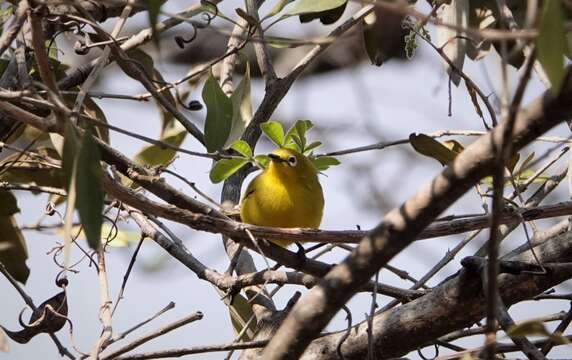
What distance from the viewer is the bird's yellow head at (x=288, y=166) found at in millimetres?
3699

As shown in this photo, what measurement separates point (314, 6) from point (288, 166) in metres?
1.44

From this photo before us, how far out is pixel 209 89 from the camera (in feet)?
7.43

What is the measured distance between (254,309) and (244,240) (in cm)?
62

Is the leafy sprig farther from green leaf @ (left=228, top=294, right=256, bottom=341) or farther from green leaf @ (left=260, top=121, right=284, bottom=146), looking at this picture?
green leaf @ (left=228, top=294, right=256, bottom=341)

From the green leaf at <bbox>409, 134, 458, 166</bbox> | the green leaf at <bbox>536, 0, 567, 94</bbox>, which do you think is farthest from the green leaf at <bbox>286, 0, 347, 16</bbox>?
the green leaf at <bbox>536, 0, 567, 94</bbox>

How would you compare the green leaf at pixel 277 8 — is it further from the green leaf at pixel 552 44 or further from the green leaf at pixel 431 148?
the green leaf at pixel 552 44

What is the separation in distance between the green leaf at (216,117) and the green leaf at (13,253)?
2.31 feet

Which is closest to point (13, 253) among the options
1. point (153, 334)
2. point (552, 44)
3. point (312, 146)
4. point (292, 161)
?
point (153, 334)

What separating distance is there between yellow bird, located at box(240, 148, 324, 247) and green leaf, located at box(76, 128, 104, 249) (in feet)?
6.14

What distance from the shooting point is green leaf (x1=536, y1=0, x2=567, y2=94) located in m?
1.08

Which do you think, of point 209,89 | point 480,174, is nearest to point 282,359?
point 480,174

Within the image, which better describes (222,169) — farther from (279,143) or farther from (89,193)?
(89,193)

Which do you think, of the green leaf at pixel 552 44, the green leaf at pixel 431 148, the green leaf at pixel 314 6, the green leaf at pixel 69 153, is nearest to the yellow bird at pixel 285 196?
the green leaf at pixel 314 6

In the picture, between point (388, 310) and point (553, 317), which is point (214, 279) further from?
point (553, 317)
